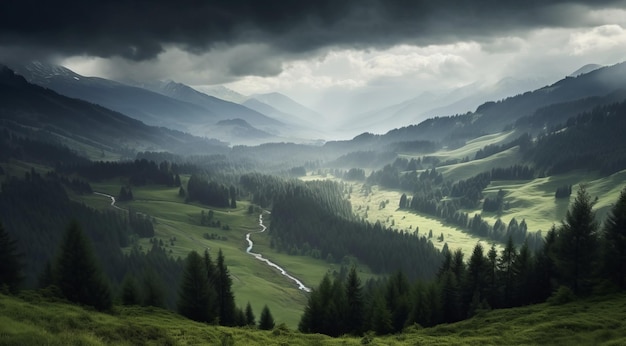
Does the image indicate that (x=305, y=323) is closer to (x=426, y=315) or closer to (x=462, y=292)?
(x=426, y=315)

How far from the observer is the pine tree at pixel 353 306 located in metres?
72.6

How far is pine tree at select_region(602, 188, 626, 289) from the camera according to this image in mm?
57366

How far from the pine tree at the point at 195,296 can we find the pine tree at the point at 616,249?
6567 cm

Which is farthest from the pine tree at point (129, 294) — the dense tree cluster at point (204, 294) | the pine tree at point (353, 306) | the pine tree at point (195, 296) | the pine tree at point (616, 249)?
the pine tree at point (616, 249)

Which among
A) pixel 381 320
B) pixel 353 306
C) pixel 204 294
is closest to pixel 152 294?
pixel 204 294

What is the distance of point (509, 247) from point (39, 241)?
190867mm

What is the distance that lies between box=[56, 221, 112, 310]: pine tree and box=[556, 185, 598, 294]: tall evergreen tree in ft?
234

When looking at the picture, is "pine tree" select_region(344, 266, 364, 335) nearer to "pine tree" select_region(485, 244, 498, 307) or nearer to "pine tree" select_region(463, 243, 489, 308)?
"pine tree" select_region(463, 243, 489, 308)

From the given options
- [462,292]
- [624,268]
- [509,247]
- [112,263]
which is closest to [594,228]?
[624,268]

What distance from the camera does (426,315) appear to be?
228 ft

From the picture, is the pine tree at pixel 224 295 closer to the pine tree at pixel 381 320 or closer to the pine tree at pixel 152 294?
the pine tree at pixel 152 294

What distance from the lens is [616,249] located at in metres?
58.1

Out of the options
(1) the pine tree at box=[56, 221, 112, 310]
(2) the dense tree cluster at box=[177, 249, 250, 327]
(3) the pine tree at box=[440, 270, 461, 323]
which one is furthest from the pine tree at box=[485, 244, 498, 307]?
(1) the pine tree at box=[56, 221, 112, 310]

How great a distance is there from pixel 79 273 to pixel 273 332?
31051mm
